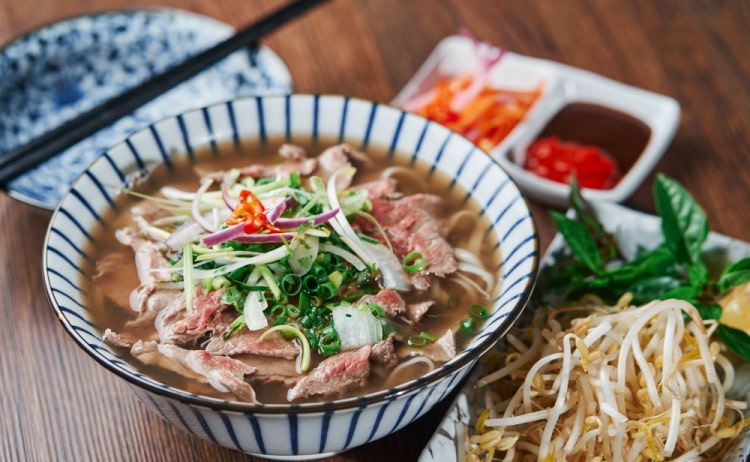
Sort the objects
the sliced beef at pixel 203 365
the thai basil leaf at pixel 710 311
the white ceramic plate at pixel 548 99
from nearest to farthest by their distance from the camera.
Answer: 1. the sliced beef at pixel 203 365
2. the thai basil leaf at pixel 710 311
3. the white ceramic plate at pixel 548 99

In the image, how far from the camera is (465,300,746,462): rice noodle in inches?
71.5

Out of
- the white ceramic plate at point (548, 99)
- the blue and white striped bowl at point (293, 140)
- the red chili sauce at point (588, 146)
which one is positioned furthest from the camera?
the red chili sauce at point (588, 146)

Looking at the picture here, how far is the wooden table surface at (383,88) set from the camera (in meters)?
1.97

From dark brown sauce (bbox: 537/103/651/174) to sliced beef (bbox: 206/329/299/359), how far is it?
175 cm

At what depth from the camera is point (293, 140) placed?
2381mm

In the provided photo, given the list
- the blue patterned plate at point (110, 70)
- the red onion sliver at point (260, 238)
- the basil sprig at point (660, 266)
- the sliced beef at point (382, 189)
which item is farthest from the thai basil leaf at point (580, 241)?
the blue patterned plate at point (110, 70)

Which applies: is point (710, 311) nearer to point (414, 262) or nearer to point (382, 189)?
point (414, 262)

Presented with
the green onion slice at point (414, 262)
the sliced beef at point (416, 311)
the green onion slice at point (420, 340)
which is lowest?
the green onion slice at point (420, 340)

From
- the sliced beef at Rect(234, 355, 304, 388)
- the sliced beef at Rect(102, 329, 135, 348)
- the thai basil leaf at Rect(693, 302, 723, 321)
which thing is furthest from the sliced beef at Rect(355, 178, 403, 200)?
the thai basil leaf at Rect(693, 302, 723, 321)

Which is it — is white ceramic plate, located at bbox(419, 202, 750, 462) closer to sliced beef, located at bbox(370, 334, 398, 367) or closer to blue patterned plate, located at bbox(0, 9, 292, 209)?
sliced beef, located at bbox(370, 334, 398, 367)

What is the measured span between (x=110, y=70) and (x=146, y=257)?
1679mm

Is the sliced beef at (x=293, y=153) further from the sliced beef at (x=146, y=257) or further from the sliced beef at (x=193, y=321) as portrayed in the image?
the sliced beef at (x=193, y=321)

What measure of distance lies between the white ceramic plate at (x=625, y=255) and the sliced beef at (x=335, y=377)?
274 millimetres

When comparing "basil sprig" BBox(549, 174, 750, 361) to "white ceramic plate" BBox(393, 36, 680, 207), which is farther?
"white ceramic plate" BBox(393, 36, 680, 207)
